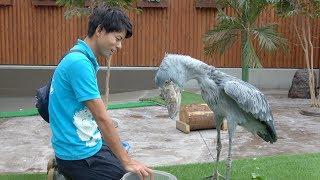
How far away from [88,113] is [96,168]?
0.29m

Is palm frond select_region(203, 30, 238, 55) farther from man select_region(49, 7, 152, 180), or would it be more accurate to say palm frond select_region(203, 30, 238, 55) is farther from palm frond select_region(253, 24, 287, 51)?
man select_region(49, 7, 152, 180)

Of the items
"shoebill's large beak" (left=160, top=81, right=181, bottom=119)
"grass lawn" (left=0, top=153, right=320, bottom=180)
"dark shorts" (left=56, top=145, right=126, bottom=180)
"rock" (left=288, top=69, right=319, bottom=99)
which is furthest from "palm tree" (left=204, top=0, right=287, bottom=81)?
"dark shorts" (left=56, top=145, right=126, bottom=180)

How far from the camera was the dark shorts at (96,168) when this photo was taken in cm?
269

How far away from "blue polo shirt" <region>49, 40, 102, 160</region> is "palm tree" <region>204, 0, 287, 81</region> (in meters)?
7.01

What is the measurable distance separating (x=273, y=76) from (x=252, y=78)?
501 millimetres

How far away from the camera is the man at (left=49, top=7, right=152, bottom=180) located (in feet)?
8.29

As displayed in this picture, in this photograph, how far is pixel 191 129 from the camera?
755 centimetres

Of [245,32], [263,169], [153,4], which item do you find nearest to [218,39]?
[245,32]

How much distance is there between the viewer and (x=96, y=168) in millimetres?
2695

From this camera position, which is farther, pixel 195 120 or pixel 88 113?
pixel 195 120

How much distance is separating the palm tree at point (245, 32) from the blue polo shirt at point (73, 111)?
7007 mm

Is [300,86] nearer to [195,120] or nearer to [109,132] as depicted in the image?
[195,120]

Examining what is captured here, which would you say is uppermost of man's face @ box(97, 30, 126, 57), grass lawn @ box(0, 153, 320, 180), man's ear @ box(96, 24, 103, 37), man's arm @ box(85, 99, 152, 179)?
man's ear @ box(96, 24, 103, 37)

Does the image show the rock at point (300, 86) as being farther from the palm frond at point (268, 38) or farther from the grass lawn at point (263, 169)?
the grass lawn at point (263, 169)
